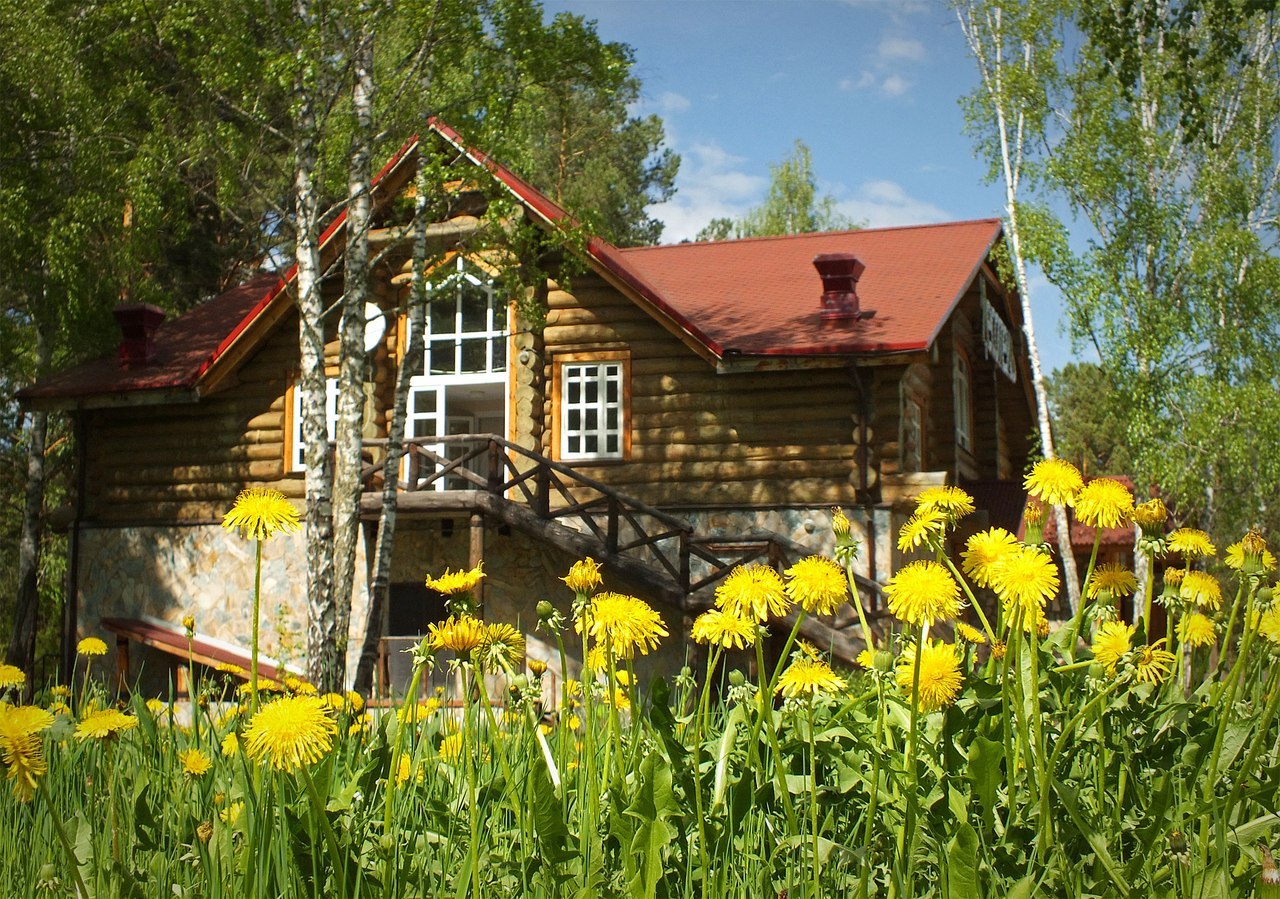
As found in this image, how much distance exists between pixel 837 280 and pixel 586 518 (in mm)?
4281

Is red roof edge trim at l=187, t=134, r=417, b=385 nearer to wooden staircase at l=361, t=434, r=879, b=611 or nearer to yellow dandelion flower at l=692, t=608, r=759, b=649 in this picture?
wooden staircase at l=361, t=434, r=879, b=611

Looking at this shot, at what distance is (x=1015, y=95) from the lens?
21.0m

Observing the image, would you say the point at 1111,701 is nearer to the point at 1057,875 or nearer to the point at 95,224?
the point at 1057,875

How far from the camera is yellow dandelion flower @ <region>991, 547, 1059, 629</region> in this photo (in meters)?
2.22

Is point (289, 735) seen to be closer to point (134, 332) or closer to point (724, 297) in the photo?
point (724, 297)

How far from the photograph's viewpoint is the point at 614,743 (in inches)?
102

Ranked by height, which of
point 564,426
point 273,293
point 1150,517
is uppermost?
point 273,293

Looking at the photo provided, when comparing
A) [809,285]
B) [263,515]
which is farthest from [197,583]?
[263,515]

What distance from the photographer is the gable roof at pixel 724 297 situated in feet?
48.7

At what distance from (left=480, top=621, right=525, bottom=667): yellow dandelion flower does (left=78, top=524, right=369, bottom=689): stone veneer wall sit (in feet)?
45.5

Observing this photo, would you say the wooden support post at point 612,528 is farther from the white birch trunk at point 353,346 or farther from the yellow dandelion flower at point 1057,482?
the yellow dandelion flower at point 1057,482

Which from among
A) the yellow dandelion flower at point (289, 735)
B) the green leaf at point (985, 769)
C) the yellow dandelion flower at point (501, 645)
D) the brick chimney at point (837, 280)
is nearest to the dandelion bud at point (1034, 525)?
the green leaf at point (985, 769)

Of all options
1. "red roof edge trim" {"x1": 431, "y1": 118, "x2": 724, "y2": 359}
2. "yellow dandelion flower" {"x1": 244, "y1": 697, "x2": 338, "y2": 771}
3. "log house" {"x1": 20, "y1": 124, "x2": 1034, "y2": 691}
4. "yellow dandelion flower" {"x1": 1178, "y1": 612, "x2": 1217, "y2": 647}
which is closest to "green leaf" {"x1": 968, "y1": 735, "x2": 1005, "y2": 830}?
"yellow dandelion flower" {"x1": 1178, "y1": 612, "x2": 1217, "y2": 647}

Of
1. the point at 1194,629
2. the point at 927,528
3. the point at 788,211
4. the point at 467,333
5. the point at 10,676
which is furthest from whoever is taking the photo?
the point at 788,211
